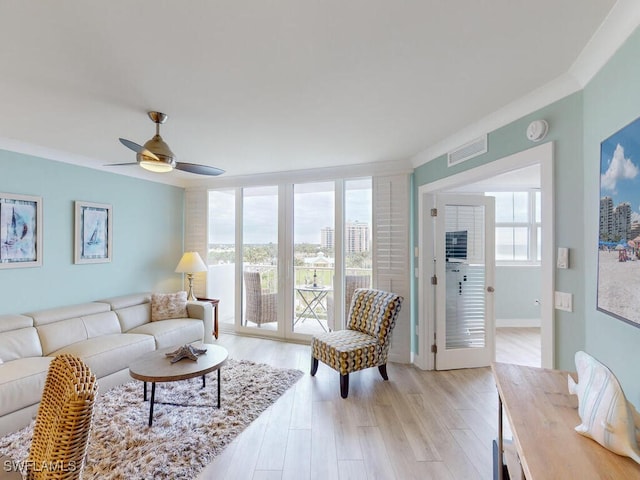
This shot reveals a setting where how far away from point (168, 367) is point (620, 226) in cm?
298

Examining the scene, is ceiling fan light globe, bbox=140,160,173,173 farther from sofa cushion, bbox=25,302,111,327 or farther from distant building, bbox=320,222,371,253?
distant building, bbox=320,222,371,253

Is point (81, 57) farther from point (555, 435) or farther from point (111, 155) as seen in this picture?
point (555, 435)

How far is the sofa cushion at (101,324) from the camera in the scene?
10.7 ft

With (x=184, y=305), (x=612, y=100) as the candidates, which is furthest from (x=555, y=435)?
(x=184, y=305)

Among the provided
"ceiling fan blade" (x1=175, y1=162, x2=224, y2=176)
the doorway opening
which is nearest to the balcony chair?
"ceiling fan blade" (x1=175, y1=162, x2=224, y2=176)

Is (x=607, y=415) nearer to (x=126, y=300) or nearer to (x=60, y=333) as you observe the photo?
(x=60, y=333)

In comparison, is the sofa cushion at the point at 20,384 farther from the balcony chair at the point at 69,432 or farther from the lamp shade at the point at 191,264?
the lamp shade at the point at 191,264

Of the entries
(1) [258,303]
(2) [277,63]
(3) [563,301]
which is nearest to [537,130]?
(3) [563,301]

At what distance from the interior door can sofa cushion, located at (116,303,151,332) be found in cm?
374

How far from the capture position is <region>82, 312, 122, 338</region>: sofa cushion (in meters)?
3.25

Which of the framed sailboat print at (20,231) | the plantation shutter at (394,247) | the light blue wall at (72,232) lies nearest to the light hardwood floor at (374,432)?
the plantation shutter at (394,247)

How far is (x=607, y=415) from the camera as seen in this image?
90 centimetres

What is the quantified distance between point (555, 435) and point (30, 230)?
4.46 m

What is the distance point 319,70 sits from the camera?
1766mm
